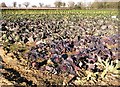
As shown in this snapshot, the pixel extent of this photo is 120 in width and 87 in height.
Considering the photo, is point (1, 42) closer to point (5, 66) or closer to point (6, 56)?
point (6, 56)

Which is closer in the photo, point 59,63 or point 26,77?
point 26,77

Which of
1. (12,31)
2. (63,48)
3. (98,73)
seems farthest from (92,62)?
(12,31)

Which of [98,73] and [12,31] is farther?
[12,31]

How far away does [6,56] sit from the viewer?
3229 millimetres

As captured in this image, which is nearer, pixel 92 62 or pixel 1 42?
pixel 92 62

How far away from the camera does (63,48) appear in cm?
325

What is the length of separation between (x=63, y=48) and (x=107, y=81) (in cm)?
83

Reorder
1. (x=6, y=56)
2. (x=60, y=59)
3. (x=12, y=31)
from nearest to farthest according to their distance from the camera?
(x=60, y=59) → (x=6, y=56) → (x=12, y=31)

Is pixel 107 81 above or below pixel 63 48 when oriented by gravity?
below

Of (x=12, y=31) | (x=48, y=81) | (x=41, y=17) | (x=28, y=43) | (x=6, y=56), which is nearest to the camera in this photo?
(x=48, y=81)

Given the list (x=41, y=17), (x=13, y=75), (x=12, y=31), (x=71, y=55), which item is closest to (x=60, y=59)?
(x=71, y=55)

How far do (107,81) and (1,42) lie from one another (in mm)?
1871

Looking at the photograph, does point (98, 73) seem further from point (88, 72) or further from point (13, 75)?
point (13, 75)

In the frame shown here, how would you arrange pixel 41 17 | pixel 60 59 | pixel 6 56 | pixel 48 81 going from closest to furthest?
pixel 48 81, pixel 60 59, pixel 6 56, pixel 41 17
